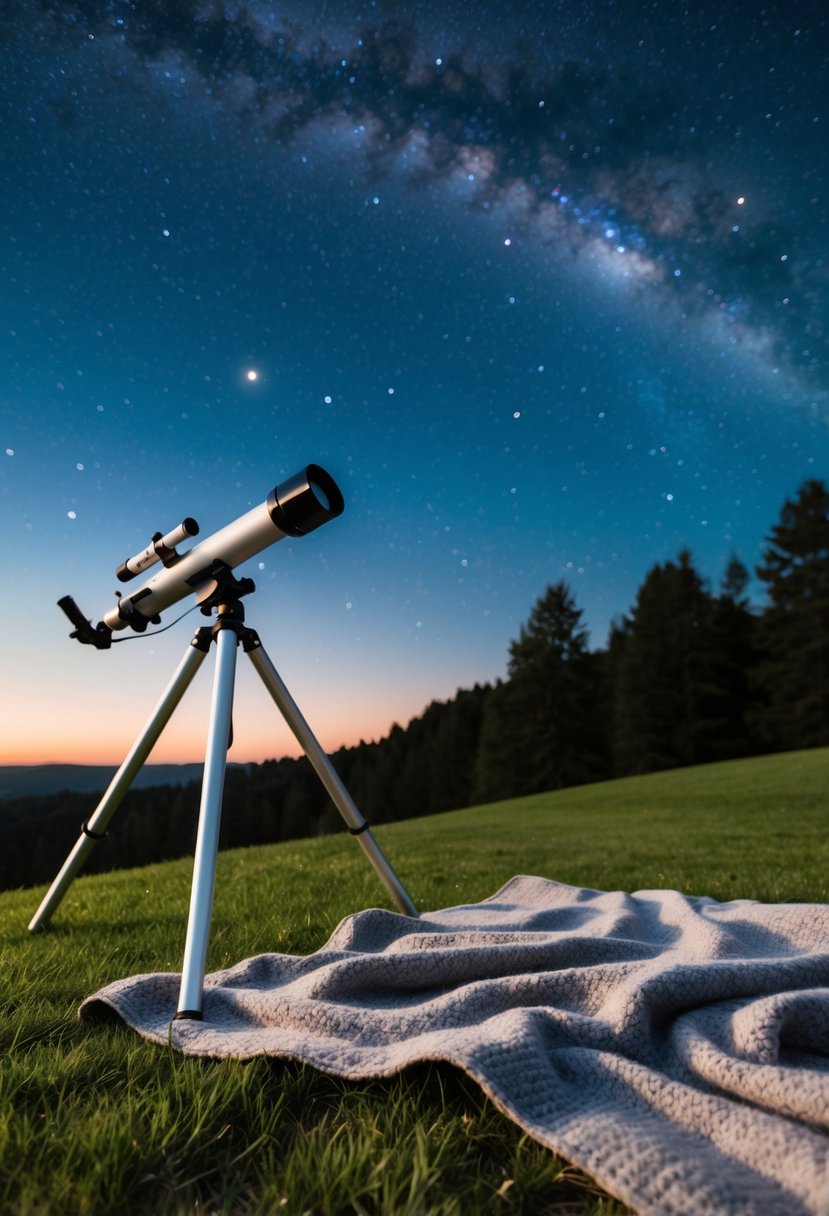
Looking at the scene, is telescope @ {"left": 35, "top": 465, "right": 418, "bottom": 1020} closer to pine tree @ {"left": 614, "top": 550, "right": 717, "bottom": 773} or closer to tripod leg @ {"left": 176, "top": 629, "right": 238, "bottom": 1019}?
tripod leg @ {"left": 176, "top": 629, "right": 238, "bottom": 1019}

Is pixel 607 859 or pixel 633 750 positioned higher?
pixel 633 750

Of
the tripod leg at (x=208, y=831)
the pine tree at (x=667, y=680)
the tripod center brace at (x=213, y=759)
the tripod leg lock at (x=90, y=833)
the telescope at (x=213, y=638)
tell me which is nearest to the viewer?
the tripod leg at (x=208, y=831)

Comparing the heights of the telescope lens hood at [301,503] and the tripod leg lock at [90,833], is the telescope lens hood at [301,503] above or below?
above

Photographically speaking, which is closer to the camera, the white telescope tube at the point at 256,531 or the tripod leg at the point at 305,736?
the white telescope tube at the point at 256,531

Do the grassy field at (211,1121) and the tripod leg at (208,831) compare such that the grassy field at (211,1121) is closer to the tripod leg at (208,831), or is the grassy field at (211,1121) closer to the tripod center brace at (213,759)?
the tripod leg at (208,831)

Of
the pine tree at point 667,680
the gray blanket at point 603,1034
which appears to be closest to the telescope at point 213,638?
the gray blanket at point 603,1034

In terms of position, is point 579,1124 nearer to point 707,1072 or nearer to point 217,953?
point 707,1072

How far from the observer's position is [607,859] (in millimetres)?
8102

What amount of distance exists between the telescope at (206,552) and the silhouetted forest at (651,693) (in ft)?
124

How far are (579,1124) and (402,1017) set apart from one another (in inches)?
28.0

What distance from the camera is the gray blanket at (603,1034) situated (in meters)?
1.42

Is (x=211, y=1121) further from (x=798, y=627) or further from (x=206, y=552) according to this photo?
(x=798, y=627)

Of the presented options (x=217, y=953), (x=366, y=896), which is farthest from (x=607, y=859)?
(x=217, y=953)

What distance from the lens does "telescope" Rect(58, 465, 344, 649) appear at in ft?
9.70
